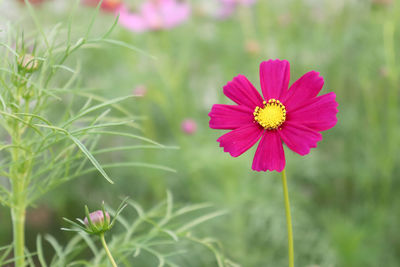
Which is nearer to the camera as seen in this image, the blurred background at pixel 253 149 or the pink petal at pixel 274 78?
the pink petal at pixel 274 78

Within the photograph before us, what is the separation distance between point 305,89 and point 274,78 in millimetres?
34

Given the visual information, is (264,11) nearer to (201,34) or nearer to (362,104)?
(201,34)

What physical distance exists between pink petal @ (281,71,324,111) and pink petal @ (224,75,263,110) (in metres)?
0.03

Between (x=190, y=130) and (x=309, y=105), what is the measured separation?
90cm

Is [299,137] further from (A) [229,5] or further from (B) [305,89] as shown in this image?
(A) [229,5]

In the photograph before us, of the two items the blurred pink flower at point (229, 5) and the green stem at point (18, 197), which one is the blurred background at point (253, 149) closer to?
the blurred pink flower at point (229, 5)

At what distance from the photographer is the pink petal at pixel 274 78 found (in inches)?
19.7

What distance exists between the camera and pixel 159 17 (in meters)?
1.51

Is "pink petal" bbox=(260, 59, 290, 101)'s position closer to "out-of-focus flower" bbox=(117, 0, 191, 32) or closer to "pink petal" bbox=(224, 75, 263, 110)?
"pink petal" bbox=(224, 75, 263, 110)

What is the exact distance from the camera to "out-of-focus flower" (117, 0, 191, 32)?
1450mm

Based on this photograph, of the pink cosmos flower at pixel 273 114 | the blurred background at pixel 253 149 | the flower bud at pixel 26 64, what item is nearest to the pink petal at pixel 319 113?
the pink cosmos flower at pixel 273 114

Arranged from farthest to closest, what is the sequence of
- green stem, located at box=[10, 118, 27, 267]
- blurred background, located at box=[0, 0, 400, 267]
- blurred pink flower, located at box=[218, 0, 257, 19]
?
blurred pink flower, located at box=[218, 0, 257, 19]
blurred background, located at box=[0, 0, 400, 267]
green stem, located at box=[10, 118, 27, 267]

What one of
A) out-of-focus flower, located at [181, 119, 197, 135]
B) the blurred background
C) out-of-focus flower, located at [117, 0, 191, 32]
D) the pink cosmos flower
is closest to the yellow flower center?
the pink cosmos flower

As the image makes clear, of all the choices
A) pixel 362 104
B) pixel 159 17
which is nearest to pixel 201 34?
pixel 159 17
